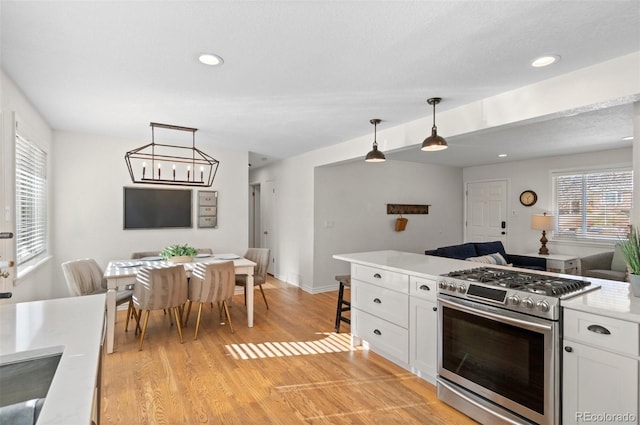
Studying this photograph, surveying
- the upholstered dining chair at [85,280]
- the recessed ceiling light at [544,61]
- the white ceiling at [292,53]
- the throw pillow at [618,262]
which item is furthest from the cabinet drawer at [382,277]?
the throw pillow at [618,262]

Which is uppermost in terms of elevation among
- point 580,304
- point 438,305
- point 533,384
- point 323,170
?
point 323,170

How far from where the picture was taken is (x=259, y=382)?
8.75 ft

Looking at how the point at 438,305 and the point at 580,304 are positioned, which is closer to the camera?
the point at 580,304

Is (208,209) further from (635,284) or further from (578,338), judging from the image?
(635,284)

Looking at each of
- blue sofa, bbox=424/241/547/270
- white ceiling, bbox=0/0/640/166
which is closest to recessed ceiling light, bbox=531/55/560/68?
white ceiling, bbox=0/0/640/166

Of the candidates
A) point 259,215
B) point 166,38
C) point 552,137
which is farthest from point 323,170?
point 166,38

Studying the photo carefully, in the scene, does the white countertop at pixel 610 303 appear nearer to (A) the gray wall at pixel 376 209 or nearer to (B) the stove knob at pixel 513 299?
(B) the stove knob at pixel 513 299

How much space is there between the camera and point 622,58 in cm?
214

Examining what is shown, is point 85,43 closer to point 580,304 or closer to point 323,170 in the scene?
point 580,304

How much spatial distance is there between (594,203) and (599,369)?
17.0ft

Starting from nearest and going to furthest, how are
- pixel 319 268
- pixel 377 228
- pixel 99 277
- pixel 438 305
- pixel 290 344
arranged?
pixel 438 305, pixel 290 344, pixel 99 277, pixel 319 268, pixel 377 228

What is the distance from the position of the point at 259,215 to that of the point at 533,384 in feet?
21.1

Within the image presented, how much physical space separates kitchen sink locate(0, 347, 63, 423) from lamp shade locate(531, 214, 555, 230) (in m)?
6.77

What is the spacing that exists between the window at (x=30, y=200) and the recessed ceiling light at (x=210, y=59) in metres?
1.96
